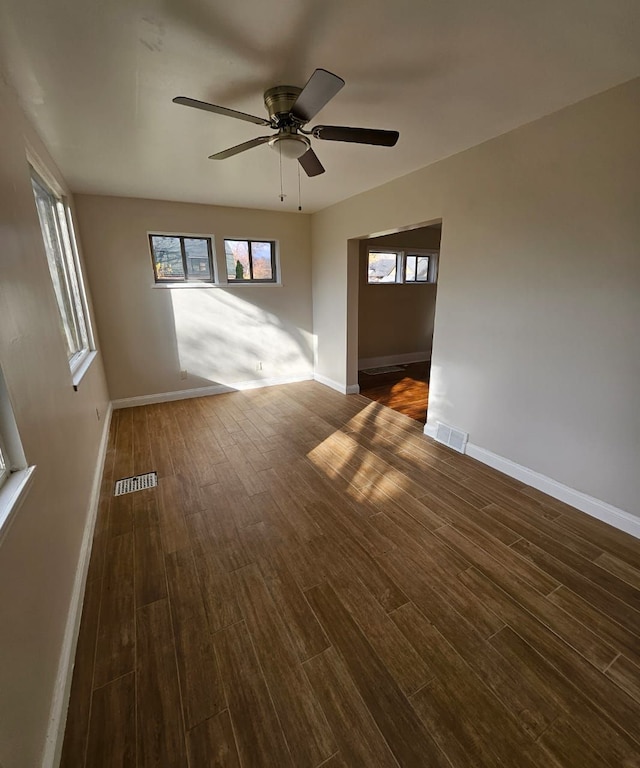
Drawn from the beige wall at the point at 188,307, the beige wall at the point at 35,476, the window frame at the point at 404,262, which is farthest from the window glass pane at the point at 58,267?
the window frame at the point at 404,262

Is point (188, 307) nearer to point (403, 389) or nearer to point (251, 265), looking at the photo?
point (251, 265)

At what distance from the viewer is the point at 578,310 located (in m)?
2.25

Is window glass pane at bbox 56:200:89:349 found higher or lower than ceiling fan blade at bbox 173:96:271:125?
lower

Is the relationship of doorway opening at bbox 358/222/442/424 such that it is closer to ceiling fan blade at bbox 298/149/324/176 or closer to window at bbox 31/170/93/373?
ceiling fan blade at bbox 298/149/324/176

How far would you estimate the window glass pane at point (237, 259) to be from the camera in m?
4.76

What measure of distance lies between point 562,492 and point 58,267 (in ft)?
14.0

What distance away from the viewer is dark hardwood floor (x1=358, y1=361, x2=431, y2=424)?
439cm

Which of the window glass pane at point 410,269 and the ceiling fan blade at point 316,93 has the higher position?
the ceiling fan blade at point 316,93

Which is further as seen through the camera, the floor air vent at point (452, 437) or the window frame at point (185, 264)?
the window frame at point (185, 264)

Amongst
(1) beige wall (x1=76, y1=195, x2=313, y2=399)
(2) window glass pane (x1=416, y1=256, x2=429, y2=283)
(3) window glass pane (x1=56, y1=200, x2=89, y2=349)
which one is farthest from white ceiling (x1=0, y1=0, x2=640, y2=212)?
(2) window glass pane (x1=416, y1=256, x2=429, y2=283)

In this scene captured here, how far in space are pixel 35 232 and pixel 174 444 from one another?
81.1 inches

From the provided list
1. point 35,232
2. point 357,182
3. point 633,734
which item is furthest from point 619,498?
point 35,232

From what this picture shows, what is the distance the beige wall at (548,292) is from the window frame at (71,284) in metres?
3.12

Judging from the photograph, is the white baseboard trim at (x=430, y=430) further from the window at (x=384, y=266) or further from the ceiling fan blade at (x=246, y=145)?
the window at (x=384, y=266)
